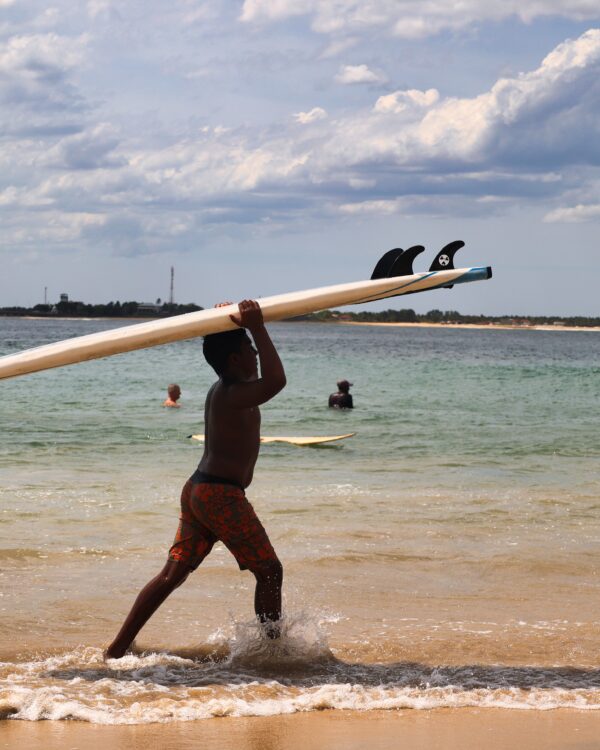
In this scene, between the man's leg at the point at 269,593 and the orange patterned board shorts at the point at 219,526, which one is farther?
the man's leg at the point at 269,593

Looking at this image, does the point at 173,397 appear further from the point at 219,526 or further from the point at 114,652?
the point at 219,526

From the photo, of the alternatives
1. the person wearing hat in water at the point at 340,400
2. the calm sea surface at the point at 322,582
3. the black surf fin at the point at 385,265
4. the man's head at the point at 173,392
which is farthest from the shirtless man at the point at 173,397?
the black surf fin at the point at 385,265

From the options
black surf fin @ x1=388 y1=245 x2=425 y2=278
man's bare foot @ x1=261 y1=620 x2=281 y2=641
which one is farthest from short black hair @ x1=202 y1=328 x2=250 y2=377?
man's bare foot @ x1=261 y1=620 x2=281 y2=641

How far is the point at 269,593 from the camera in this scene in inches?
205

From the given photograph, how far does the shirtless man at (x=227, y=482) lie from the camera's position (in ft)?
16.4

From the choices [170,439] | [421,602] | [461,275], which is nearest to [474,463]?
[170,439]

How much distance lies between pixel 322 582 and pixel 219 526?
2.52m

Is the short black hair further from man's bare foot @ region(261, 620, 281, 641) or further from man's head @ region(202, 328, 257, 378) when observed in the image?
man's bare foot @ region(261, 620, 281, 641)

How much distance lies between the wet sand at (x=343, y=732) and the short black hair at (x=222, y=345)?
5.57 feet

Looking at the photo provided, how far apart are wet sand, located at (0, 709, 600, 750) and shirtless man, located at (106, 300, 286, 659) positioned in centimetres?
79

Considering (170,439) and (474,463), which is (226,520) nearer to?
(474,463)

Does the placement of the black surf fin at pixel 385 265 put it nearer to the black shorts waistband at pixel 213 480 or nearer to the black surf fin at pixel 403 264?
the black surf fin at pixel 403 264

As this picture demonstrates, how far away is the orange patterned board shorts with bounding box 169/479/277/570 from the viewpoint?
500cm

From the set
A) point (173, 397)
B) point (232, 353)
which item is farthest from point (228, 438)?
point (173, 397)
